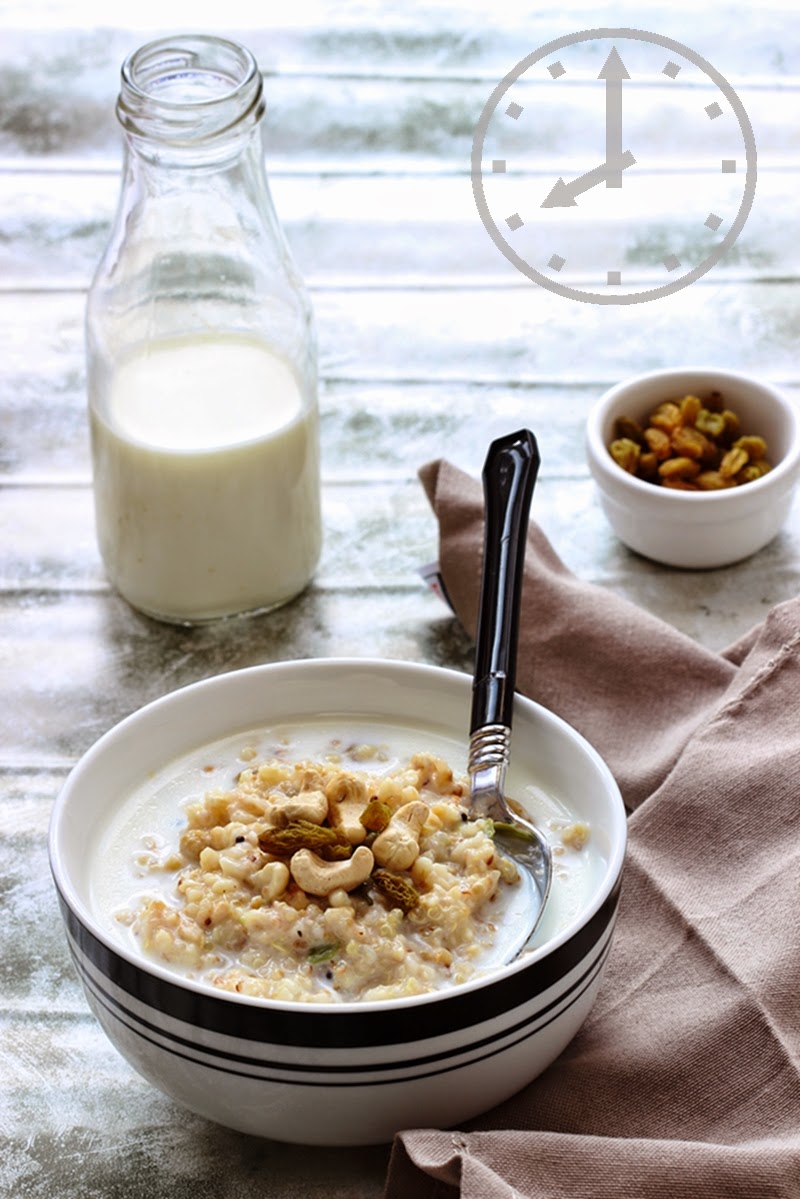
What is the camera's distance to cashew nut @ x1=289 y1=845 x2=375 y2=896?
978 millimetres

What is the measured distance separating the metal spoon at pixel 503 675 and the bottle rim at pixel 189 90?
34 centimetres

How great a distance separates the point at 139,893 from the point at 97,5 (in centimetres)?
189

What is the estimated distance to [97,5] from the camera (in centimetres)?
257

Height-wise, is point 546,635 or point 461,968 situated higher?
point 461,968

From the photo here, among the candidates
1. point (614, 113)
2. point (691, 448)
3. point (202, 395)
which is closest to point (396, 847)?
point (202, 395)

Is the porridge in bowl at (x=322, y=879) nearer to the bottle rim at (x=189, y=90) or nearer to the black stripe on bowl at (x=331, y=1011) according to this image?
the black stripe on bowl at (x=331, y=1011)

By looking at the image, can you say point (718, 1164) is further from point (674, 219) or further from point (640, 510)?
point (674, 219)

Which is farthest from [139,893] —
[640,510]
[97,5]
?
[97,5]

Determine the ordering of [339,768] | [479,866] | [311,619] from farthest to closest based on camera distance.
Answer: [311,619]
[339,768]
[479,866]

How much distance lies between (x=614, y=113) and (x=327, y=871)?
1549 millimetres

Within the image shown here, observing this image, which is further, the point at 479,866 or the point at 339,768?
the point at 339,768

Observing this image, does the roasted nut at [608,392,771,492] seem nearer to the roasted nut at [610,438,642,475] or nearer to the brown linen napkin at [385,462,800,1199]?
the roasted nut at [610,438,642,475]

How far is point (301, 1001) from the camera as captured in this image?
0.92 meters

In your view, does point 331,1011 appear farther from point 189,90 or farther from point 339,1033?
point 189,90
